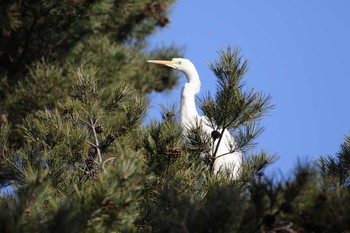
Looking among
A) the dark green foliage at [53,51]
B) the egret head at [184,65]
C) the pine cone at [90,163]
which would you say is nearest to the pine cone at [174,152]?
the pine cone at [90,163]

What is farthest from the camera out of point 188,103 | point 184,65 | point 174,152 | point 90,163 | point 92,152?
point 184,65

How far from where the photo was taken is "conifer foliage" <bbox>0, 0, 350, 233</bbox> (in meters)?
2.36

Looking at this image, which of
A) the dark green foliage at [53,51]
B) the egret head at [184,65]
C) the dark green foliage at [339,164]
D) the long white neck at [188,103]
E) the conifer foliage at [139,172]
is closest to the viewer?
the conifer foliage at [139,172]

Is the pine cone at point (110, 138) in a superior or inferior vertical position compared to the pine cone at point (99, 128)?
inferior

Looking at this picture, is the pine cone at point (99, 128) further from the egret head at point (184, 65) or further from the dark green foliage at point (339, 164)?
the egret head at point (184, 65)

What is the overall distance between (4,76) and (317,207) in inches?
188

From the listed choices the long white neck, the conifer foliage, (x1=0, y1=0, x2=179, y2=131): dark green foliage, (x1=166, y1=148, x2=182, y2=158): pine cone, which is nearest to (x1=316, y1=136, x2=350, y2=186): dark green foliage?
the conifer foliage

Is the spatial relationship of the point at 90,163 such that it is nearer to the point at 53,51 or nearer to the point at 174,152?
the point at 174,152

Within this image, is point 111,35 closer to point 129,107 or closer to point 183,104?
point 183,104

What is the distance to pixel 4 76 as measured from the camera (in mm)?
6707

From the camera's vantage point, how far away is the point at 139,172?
248cm

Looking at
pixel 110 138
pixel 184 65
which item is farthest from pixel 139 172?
pixel 184 65

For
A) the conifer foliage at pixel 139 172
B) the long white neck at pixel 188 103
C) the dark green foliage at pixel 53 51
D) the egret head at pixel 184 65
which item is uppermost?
the dark green foliage at pixel 53 51

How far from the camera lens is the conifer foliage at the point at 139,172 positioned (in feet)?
7.73
